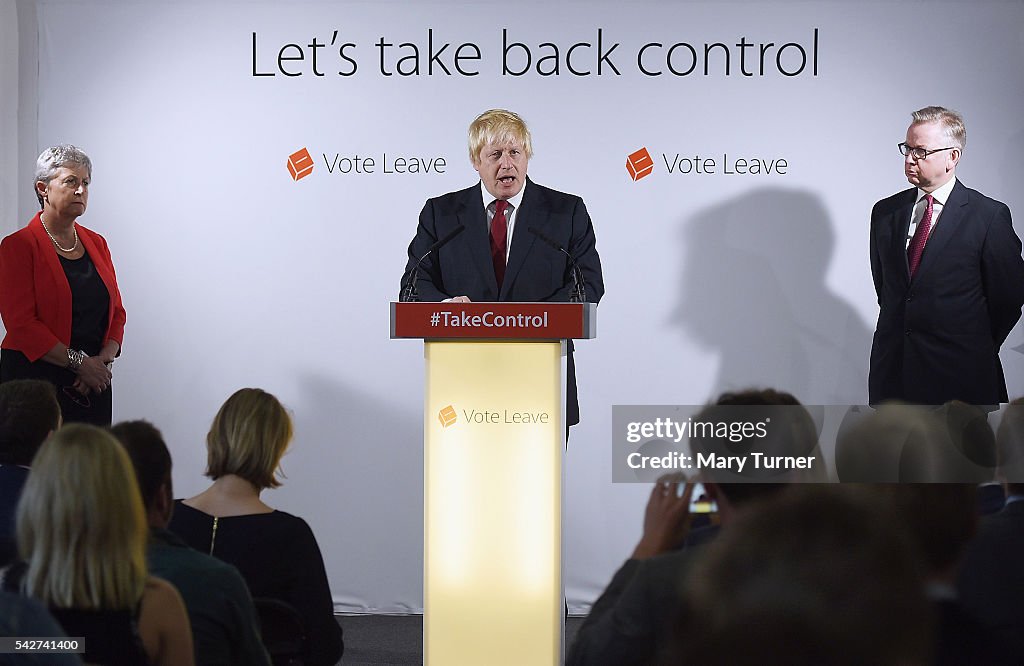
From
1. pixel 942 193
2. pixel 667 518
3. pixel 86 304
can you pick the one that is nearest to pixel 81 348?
pixel 86 304

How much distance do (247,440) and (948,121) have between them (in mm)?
3131

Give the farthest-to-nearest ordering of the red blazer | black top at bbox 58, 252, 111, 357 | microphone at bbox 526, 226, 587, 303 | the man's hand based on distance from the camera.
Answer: black top at bbox 58, 252, 111, 357, the red blazer, microphone at bbox 526, 226, 587, 303, the man's hand

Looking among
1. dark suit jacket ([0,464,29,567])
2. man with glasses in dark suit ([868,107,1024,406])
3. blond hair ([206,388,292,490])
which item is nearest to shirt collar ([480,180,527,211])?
blond hair ([206,388,292,490])

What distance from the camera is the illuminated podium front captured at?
2.85m

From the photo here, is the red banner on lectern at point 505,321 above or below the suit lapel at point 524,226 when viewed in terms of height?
below

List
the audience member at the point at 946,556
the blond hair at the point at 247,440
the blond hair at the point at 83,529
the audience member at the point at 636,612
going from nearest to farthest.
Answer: the audience member at the point at 636,612
the audience member at the point at 946,556
the blond hair at the point at 83,529
the blond hair at the point at 247,440

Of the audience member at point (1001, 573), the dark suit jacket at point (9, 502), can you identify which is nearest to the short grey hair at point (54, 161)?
the dark suit jacket at point (9, 502)

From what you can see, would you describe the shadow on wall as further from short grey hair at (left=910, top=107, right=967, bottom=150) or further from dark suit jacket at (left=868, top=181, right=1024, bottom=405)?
short grey hair at (left=910, top=107, right=967, bottom=150)

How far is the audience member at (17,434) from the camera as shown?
273 centimetres

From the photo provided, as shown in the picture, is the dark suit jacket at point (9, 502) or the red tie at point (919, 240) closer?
the dark suit jacket at point (9, 502)

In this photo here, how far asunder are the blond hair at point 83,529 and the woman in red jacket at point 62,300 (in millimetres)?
1617

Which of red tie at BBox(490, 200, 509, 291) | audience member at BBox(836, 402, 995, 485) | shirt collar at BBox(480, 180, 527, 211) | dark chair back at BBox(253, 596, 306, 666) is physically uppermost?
shirt collar at BBox(480, 180, 527, 211)

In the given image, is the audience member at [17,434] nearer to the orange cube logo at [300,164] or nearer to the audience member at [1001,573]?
the orange cube logo at [300,164]

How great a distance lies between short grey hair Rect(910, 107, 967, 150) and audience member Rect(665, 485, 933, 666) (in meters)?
3.40
